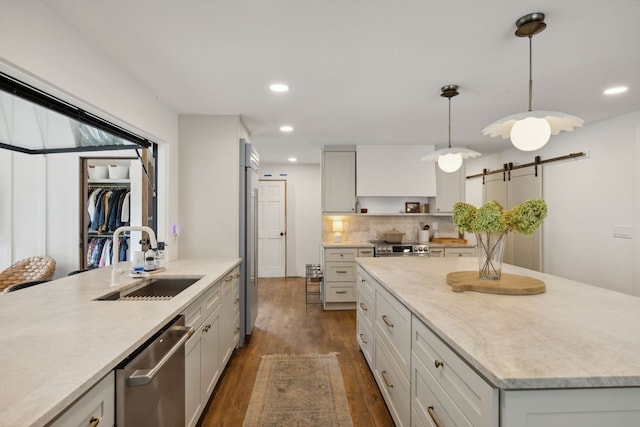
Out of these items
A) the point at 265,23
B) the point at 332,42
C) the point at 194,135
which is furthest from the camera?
the point at 194,135

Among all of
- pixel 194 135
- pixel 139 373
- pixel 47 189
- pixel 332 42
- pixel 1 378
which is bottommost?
pixel 139 373

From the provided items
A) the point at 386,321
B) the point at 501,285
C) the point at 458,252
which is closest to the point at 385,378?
the point at 386,321

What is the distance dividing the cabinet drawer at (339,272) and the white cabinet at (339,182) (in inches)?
34.0

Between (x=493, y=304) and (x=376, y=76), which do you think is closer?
(x=493, y=304)

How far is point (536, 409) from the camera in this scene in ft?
3.01

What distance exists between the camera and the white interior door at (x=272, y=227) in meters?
6.64

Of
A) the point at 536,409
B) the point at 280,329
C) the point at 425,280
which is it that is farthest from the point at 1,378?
the point at 280,329

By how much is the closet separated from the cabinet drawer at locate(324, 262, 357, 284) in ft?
8.05

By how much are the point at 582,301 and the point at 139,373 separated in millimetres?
2038

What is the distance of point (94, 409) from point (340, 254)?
3786 millimetres

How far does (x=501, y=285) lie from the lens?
5.81 feet

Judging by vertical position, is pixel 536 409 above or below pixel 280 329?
above

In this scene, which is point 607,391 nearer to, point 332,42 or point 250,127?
point 332,42

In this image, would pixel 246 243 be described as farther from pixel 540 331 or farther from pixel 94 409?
pixel 540 331
